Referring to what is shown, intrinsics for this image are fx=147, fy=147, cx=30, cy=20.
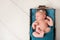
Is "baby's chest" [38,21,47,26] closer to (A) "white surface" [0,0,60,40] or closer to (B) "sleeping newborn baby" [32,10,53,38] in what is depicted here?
(B) "sleeping newborn baby" [32,10,53,38]

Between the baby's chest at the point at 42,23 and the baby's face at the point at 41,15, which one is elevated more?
the baby's face at the point at 41,15

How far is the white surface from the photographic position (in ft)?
4.21

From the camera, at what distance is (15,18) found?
1.30 meters

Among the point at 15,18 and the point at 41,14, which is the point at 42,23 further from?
the point at 15,18

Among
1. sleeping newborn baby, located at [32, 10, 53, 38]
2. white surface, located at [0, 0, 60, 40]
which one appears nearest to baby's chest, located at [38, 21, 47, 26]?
sleeping newborn baby, located at [32, 10, 53, 38]

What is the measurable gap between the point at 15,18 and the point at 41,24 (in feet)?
0.80

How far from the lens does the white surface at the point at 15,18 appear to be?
4.21 feet

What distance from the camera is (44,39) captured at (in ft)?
3.93

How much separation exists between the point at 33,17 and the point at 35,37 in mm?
168

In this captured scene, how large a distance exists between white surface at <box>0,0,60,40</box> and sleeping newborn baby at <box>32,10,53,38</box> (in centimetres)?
9

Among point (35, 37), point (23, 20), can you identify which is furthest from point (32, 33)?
point (23, 20)

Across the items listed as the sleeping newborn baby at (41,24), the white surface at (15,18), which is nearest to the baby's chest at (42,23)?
the sleeping newborn baby at (41,24)

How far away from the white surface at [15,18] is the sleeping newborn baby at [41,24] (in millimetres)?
89

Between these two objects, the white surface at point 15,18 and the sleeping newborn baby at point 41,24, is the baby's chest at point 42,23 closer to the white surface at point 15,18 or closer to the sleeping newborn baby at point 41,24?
the sleeping newborn baby at point 41,24
